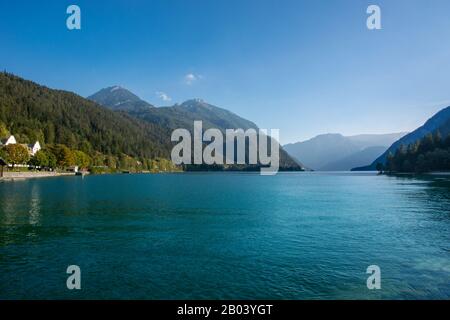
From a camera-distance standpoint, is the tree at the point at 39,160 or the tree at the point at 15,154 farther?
the tree at the point at 39,160

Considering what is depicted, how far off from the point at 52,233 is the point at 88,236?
14.0 feet

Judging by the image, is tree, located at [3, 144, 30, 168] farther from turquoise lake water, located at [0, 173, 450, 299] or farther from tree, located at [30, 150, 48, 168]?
turquoise lake water, located at [0, 173, 450, 299]

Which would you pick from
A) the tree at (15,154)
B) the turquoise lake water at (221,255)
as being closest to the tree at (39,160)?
the tree at (15,154)

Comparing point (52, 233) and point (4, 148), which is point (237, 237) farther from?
point (4, 148)

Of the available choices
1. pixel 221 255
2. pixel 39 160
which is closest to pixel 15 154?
pixel 39 160

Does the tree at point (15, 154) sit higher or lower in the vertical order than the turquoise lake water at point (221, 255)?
higher

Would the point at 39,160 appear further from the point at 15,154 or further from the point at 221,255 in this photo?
the point at 221,255

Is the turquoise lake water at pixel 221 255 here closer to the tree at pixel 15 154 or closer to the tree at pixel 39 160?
the tree at pixel 15 154

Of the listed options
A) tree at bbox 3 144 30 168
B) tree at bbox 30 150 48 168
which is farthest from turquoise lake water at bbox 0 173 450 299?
tree at bbox 30 150 48 168

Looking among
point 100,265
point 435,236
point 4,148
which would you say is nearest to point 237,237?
point 100,265

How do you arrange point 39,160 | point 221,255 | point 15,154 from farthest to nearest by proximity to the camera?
point 39,160 → point 15,154 → point 221,255

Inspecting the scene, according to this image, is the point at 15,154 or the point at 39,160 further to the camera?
the point at 39,160

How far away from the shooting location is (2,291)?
20.6m
